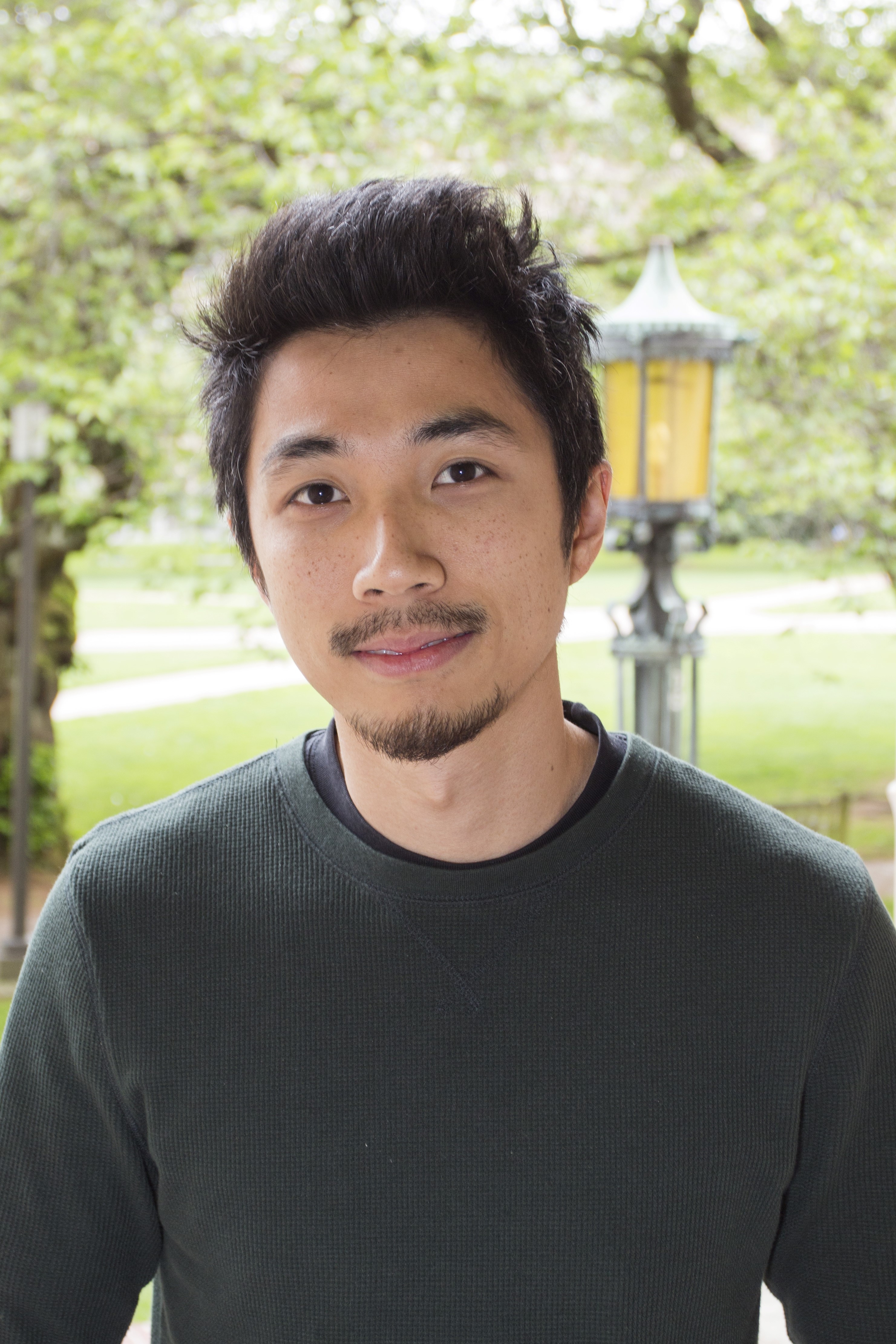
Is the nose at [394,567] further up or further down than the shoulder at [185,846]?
further up

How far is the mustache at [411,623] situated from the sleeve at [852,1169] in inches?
15.2

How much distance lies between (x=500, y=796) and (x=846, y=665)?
13.3 m

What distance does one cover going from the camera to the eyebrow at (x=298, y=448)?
96cm

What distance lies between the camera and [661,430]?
9.66 feet

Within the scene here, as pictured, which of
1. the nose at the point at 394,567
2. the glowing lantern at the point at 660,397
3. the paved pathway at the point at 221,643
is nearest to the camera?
the nose at the point at 394,567

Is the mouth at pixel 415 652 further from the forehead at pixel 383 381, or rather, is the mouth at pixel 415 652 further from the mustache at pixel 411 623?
the forehead at pixel 383 381

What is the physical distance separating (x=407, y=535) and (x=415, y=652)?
8 cm

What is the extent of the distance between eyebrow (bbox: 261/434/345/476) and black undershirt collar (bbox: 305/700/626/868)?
24cm

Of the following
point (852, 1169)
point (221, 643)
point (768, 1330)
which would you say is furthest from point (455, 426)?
point (221, 643)

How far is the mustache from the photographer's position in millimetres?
941

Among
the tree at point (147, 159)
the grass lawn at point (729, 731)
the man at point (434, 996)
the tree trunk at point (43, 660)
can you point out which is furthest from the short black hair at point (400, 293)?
the grass lawn at point (729, 731)

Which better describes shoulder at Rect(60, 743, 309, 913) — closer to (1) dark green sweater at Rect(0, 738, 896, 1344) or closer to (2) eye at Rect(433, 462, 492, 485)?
(1) dark green sweater at Rect(0, 738, 896, 1344)

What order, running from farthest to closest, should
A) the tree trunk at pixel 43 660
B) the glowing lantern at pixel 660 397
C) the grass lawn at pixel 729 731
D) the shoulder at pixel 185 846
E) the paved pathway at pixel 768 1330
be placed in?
the grass lawn at pixel 729 731
the tree trunk at pixel 43 660
the glowing lantern at pixel 660 397
the paved pathway at pixel 768 1330
the shoulder at pixel 185 846

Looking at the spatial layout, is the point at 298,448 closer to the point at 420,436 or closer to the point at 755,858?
the point at 420,436
